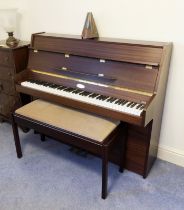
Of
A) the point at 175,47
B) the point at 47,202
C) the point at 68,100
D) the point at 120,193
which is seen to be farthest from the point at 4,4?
the point at 120,193

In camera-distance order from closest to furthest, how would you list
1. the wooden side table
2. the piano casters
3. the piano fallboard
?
the piano fallboard, the piano casters, the wooden side table

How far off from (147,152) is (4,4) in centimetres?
215

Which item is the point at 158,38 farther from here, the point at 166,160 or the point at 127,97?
the point at 166,160

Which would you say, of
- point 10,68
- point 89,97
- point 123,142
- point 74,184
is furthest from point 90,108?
point 10,68

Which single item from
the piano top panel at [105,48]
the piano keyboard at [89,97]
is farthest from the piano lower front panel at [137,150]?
the piano top panel at [105,48]

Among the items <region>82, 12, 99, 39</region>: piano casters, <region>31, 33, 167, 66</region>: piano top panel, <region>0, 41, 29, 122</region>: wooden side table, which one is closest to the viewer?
<region>31, 33, 167, 66</region>: piano top panel

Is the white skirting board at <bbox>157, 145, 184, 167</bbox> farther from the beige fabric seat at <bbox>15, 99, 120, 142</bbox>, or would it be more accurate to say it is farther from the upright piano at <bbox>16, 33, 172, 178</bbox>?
the beige fabric seat at <bbox>15, 99, 120, 142</bbox>

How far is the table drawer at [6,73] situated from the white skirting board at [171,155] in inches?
59.8

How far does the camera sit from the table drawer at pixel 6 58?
2.06 meters

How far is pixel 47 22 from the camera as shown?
2211 millimetres

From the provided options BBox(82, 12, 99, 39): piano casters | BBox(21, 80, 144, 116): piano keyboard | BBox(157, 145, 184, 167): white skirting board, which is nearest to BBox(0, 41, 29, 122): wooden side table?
BBox(21, 80, 144, 116): piano keyboard

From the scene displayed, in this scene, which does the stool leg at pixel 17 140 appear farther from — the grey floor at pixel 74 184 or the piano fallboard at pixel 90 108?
the piano fallboard at pixel 90 108

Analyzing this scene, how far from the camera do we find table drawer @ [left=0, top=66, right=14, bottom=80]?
2.13 metres

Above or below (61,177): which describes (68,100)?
above
